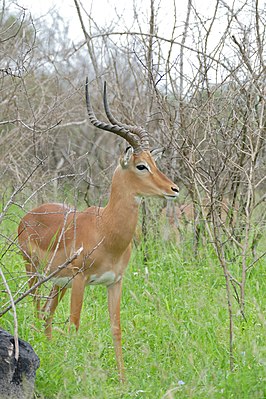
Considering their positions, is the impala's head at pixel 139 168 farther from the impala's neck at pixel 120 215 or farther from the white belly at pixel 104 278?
the white belly at pixel 104 278

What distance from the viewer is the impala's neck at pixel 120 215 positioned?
5.39m

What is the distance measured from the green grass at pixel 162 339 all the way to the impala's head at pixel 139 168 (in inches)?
29.5

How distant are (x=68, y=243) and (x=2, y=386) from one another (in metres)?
1.99

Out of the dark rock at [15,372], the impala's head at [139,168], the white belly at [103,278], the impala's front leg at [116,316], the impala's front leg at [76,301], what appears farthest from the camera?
the impala's head at [139,168]

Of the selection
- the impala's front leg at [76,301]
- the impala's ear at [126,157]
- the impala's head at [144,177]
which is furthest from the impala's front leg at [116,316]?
the impala's ear at [126,157]

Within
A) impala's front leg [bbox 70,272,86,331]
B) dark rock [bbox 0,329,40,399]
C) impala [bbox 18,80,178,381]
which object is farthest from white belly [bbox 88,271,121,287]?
dark rock [bbox 0,329,40,399]

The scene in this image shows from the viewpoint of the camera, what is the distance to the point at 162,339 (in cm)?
524

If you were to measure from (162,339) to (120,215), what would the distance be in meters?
0.87

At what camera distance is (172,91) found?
7129 mm

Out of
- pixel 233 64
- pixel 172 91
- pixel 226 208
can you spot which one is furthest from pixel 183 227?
pixel 233 64

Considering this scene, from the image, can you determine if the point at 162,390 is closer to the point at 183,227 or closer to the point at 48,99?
the point at 183,227

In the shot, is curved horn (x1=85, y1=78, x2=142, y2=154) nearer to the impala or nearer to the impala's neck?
Answer: the impala

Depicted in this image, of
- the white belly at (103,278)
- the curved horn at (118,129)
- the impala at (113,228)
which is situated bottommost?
the white belly at (103,278)

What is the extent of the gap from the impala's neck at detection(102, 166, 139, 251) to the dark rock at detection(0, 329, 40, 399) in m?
1.72
